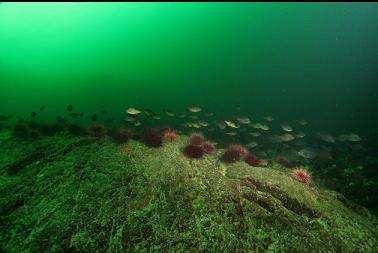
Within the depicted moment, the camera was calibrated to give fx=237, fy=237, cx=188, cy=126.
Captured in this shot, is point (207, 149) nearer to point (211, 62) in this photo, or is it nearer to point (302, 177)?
point (302, 177)

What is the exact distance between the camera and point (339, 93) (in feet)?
220

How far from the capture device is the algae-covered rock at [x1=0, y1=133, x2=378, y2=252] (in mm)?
5383

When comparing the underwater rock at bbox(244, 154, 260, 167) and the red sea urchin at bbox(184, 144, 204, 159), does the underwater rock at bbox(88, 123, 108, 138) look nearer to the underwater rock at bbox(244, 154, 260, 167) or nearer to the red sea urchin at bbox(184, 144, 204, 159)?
the red sea urchin at bbox(184, 144, 204, 159)

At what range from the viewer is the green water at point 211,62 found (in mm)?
52031

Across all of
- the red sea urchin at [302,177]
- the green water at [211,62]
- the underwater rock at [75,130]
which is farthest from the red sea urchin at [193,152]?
the green water at [211,62]

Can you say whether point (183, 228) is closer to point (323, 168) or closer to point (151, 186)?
point (151, 186)

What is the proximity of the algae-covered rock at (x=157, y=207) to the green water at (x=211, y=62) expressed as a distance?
106 feet

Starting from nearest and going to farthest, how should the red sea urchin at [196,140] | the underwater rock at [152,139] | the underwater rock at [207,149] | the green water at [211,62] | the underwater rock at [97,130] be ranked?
the underwater rock at [152,139]
the underwater rock at [207,149]
the underwater rock at [97,130]
the red sea urchin at [196,140]
the green water at [211,62]

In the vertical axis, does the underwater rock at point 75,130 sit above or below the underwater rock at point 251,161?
above

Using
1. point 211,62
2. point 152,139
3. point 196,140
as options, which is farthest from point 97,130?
point 211,62

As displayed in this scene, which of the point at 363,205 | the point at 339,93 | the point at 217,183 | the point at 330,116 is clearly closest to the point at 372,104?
the point at 330,116

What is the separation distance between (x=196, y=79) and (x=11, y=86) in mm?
73176

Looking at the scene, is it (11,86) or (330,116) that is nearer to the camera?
(330,116)

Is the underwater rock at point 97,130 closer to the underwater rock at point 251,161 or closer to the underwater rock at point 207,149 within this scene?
the underwater rock at point 207,149
